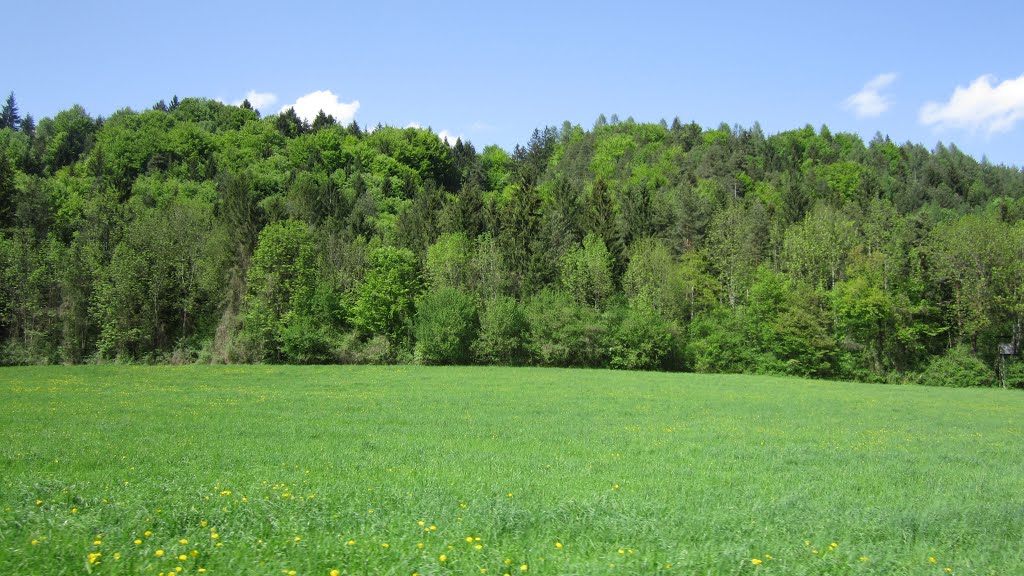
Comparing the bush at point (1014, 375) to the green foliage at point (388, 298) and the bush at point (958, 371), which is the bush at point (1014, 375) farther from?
the green foliage at point (388, 298)

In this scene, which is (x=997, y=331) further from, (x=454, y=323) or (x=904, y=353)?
(x=454, y=323)

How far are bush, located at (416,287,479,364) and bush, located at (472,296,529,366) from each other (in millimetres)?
1162

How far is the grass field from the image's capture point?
701 centimetres

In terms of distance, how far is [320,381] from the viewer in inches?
1508

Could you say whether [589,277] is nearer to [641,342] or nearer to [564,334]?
[564,334]

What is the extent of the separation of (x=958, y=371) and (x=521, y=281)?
40151mm

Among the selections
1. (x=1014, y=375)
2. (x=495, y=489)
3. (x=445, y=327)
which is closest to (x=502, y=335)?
(x=445, y=327)

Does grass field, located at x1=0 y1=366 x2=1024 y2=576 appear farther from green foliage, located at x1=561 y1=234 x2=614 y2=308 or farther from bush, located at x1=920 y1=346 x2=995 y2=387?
green foliage, located at x1=561 y1=234 x2=614 y2=308

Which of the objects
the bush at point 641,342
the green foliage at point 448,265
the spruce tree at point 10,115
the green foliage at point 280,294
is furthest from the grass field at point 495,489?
the spruce tree at point 10,115

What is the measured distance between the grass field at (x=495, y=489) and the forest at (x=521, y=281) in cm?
2774

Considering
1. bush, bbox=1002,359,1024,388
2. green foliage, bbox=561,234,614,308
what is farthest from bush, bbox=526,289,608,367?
bush, bbox=1002,359,1024,388

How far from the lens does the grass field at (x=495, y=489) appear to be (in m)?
7.01

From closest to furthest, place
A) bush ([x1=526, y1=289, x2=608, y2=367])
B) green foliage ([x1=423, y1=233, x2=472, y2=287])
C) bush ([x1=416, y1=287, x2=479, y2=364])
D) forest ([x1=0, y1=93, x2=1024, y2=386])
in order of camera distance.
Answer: forest ([x1=0, y1=93, x2=1024, y2=386]), bush ([x1=416, y1=287, x2=479, y2=364]), bush ([x1=526, y1=289, x2=608, y2=367]), green foliage ([x1=423, y1=233, x2=472, y2=287])

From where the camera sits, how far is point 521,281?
63.6 metres
